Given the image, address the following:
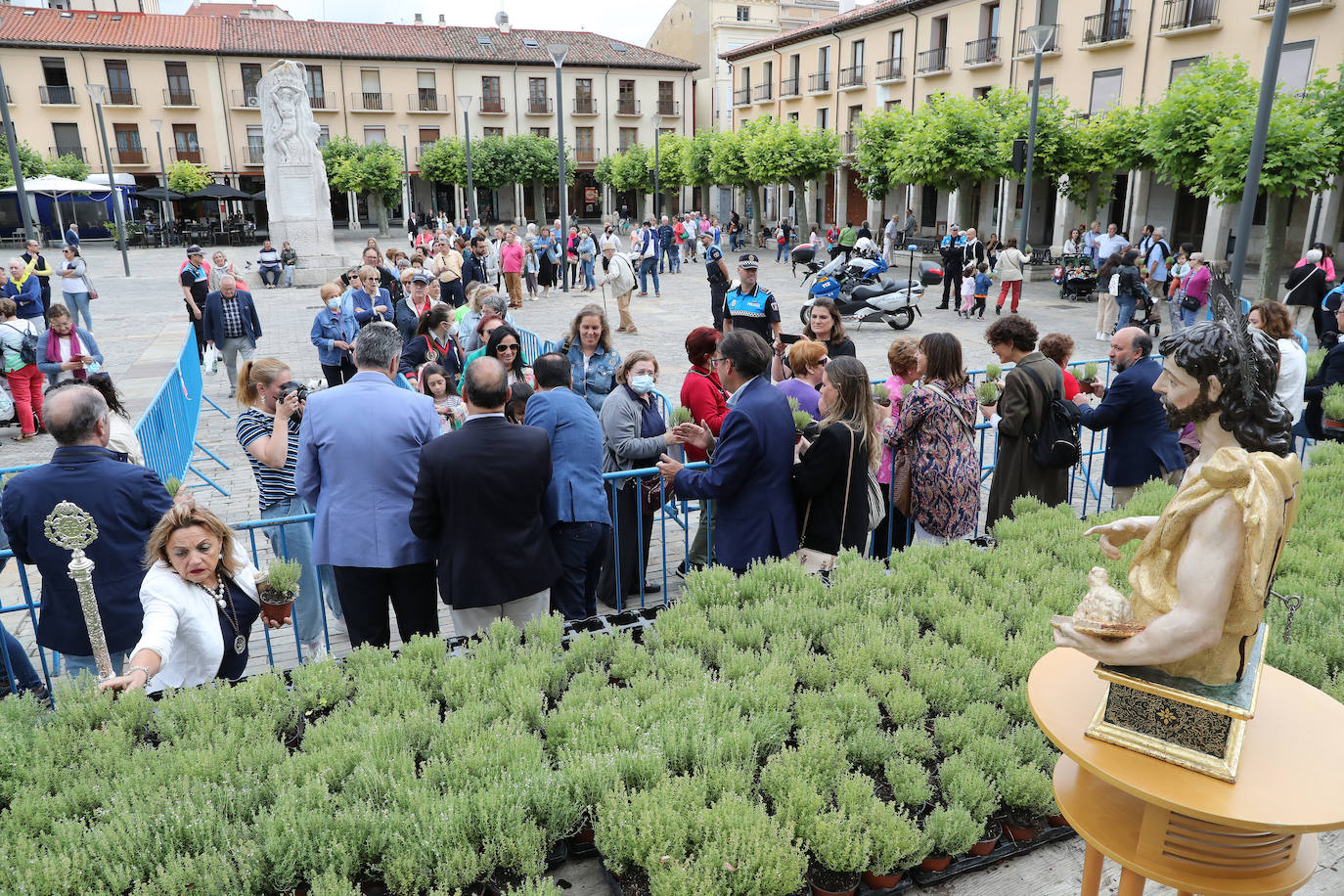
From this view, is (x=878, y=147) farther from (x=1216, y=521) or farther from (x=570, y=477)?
(x=1216, y=521)

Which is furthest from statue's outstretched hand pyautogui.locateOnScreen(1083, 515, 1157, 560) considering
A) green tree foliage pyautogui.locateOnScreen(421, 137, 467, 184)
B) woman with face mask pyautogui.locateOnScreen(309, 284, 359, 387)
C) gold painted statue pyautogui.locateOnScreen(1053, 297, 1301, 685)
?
green tree foliage pyautogui.locateOnScreen(421, 137, 467, 184)

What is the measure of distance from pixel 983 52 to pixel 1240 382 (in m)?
37.6

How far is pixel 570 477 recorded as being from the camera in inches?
191

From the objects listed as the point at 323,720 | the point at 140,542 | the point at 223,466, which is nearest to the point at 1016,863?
the point at 323,720

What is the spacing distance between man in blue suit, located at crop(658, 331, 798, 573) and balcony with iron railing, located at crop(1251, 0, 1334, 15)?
25.1 m

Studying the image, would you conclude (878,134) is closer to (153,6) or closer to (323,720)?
(323,720)

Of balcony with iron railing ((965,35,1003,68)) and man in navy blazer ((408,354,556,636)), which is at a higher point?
balcony with iron railing ((965,35,1003,68))

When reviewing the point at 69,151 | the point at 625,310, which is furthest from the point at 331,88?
the point at 625,310

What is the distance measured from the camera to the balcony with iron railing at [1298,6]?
22859 millimetres

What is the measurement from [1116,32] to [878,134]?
324 inches

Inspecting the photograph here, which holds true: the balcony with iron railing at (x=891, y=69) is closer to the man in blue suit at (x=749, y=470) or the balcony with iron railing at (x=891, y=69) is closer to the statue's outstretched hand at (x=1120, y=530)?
the man in blue suit at (x=749, y=470)

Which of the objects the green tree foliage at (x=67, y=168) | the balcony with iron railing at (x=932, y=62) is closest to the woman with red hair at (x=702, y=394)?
the balcony with iron railing at (x=932, y=62)

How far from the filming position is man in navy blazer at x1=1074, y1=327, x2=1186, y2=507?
18.1 ft

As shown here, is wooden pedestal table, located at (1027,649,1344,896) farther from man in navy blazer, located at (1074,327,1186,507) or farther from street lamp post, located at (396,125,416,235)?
street lamp post, located at (396,125,416,235)
